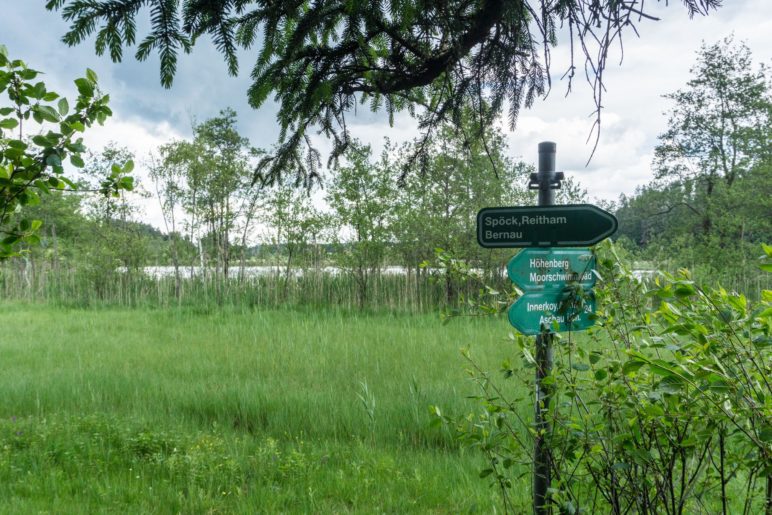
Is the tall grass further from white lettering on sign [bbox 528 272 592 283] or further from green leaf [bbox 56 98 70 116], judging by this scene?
green leaf [bbox 56 98 70 116]

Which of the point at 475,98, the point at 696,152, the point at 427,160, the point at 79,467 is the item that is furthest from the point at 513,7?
the point at 696,152

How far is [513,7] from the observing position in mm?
2418

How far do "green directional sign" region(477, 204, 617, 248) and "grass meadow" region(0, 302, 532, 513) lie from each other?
1562 mm

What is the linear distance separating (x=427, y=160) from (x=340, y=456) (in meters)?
2.20

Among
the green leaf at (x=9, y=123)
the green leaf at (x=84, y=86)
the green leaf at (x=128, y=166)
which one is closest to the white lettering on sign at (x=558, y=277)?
the green leaf at (x=128, y=166)

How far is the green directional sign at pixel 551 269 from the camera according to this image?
2.19 m

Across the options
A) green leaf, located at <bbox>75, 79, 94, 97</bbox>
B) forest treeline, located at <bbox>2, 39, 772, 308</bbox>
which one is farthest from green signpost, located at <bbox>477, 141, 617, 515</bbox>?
forest treeline, located at <bbox>2, 39, 772, 308</bbox>

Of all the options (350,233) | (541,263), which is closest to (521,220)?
(541,263)

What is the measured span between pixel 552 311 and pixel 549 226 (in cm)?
36

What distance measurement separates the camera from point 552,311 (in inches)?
85.7

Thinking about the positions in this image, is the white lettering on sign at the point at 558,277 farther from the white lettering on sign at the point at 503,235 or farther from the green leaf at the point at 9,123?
the green leaf at the point at 9,123

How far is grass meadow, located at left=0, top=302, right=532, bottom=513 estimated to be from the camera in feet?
11.0

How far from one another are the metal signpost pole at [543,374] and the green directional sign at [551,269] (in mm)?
205

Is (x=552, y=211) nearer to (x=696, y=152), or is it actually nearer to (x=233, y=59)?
(x=233, y=59)
